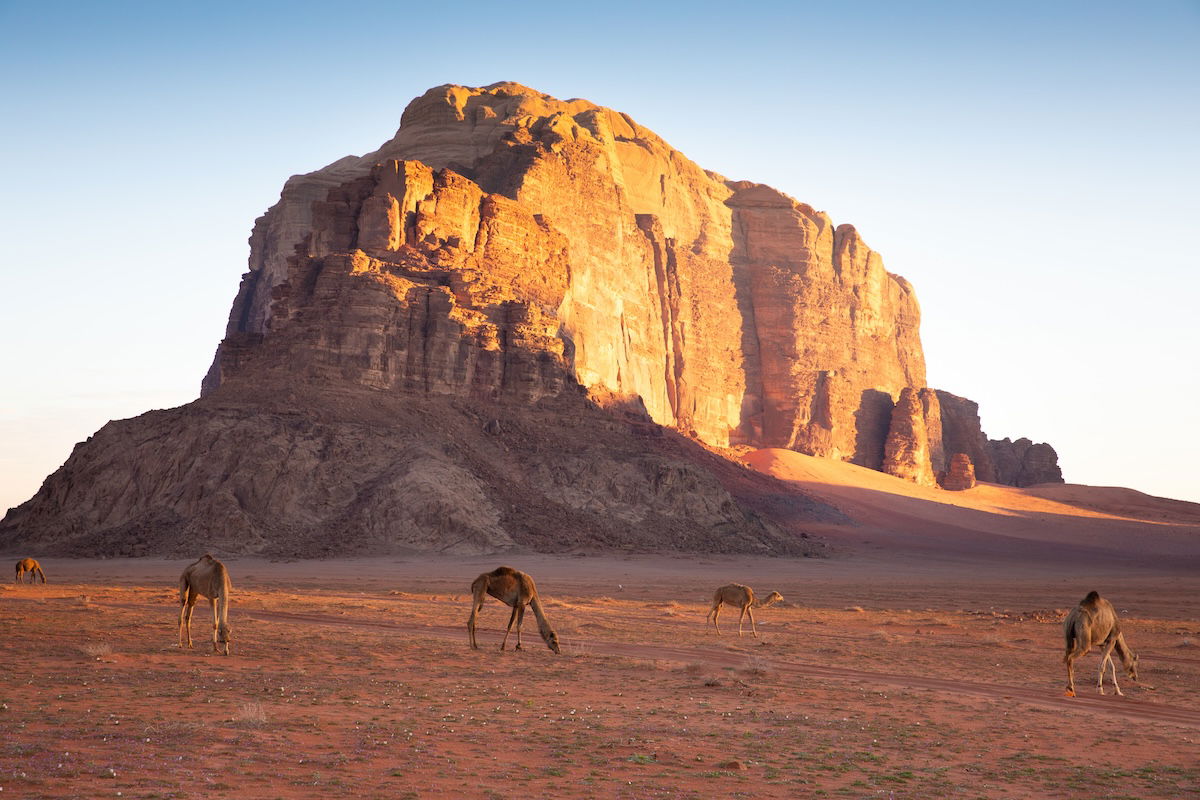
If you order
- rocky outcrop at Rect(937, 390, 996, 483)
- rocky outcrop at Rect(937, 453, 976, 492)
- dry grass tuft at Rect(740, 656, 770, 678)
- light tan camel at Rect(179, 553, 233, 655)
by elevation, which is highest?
rocky outcrop at Rect(937, 390, 996, 483)

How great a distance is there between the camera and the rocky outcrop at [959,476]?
163 meters

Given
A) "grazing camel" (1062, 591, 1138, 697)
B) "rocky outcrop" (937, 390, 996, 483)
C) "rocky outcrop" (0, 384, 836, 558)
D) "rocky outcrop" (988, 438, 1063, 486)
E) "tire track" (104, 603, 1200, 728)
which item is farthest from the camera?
"rocky outcrop" (988, 438, 1063, 486)

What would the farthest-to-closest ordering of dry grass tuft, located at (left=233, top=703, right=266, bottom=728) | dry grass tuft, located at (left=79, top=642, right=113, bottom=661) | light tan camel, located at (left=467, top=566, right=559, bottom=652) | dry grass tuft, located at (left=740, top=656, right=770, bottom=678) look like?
light tan camel, located at (left=467, top=566, right=559, bottom=652)
dry grass tuft, located at (left=740, top=656, right=770, bottom=678)
dry grass tuft, located at (left=79, top=642, right=113, bottom=661)
dry grass tuft, located at (left=233, top=703, right=266, bottom=728)

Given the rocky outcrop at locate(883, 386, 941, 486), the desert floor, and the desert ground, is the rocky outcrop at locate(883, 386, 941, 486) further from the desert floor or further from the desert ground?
the desert floor

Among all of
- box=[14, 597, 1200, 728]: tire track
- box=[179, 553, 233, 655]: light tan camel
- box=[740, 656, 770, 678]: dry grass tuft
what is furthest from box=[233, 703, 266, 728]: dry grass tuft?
box=[14, 597, 1200, 728]: tire track

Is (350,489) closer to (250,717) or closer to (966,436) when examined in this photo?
(250,717)

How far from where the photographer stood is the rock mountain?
71938 millimetres

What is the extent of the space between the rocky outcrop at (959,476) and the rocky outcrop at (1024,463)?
17960 mm

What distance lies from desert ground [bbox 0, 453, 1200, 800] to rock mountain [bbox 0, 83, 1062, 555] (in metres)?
31.9

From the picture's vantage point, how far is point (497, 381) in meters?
91.4

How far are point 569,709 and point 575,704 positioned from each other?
1.72ft

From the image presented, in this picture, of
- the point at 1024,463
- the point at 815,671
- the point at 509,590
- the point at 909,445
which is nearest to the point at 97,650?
the point at 509,590

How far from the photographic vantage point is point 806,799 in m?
11.3

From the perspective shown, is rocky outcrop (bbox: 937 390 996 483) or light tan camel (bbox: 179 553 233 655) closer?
light tan camel (bbox: 179 553 233 655)
